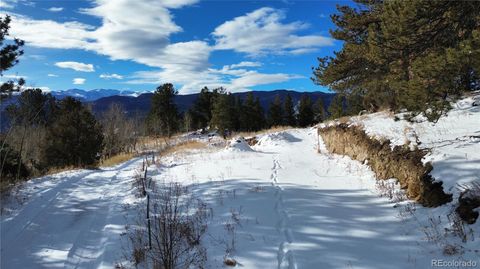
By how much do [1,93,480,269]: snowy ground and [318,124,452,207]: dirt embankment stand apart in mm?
238

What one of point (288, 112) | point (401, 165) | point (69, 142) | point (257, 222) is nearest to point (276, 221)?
point (257, 222)

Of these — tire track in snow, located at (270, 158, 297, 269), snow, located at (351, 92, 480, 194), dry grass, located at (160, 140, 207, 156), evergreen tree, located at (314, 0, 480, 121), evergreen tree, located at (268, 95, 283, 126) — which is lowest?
tire track in snow, located at (270, 158, 297, 269)

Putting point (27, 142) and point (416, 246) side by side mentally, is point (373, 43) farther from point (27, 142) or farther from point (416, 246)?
point (27, 142)

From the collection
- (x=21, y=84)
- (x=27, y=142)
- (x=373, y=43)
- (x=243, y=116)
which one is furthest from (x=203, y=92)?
(x=373, y=43)

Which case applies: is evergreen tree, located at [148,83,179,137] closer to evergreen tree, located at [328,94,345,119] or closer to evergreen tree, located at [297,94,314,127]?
evergreen tree, located at [328,94,345,119]

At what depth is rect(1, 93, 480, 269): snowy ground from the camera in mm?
5398

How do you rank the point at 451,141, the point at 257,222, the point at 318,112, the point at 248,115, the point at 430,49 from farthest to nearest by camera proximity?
the point at 318,112, the point at 248,115, the point at 451,141, the point at 430,49, the point at 257,222

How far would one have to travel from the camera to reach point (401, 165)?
25.4 ft

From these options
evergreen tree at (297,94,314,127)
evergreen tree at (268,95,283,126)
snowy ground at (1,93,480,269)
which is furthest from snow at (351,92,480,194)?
evergreen tree at (297,94,314,127)

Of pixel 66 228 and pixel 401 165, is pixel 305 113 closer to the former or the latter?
pixel 401 165

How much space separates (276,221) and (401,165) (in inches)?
118

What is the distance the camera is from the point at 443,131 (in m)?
9.92

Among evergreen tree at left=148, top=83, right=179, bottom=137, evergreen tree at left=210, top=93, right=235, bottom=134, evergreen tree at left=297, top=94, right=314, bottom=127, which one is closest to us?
evergreen tree at left=210, top=93, right=235, bottom=134

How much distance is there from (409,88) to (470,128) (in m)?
3.62
